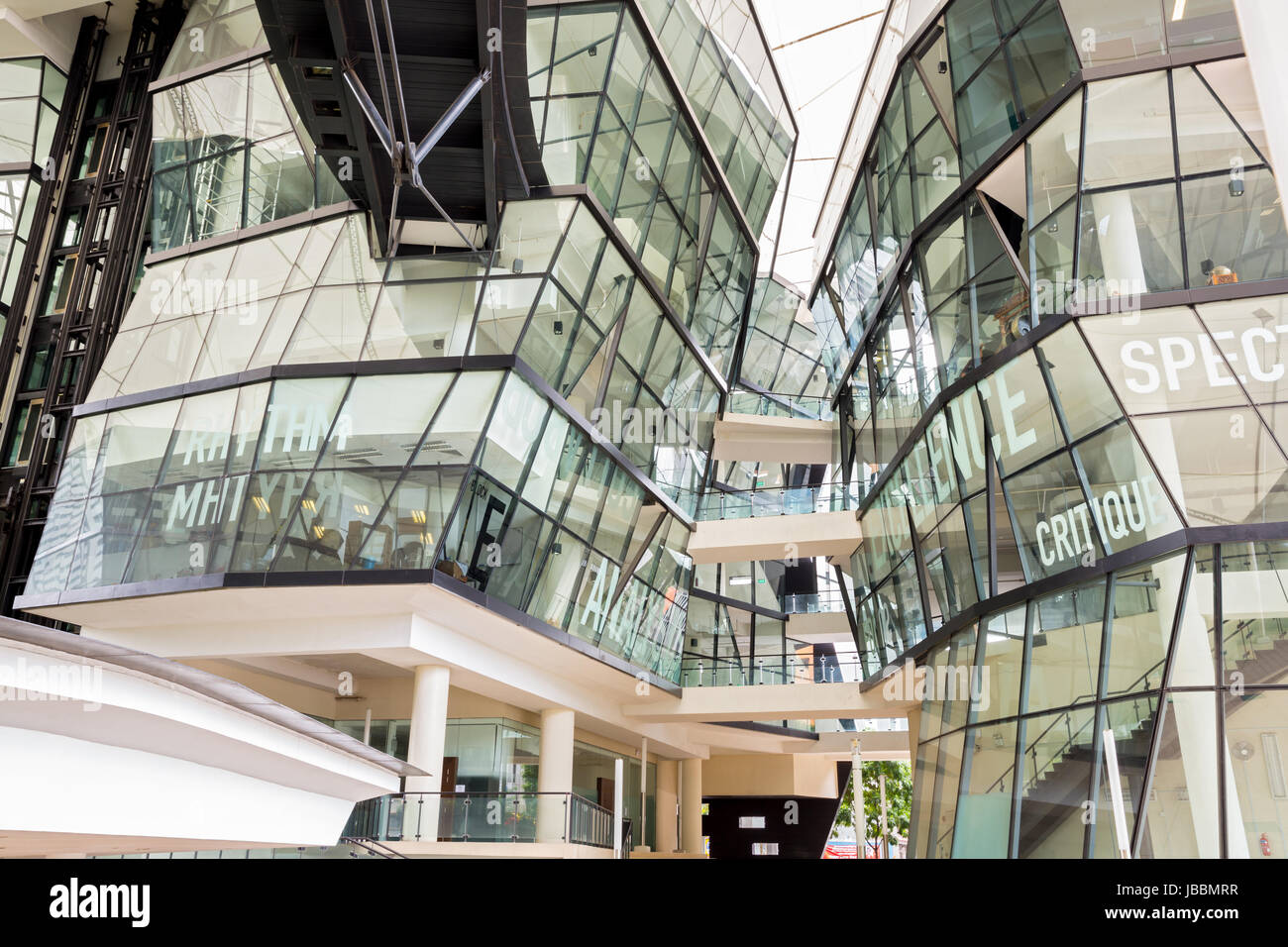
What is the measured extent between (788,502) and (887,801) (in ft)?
83.1

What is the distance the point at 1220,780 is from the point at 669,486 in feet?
53.4

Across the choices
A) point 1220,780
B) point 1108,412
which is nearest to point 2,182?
point 1108,412

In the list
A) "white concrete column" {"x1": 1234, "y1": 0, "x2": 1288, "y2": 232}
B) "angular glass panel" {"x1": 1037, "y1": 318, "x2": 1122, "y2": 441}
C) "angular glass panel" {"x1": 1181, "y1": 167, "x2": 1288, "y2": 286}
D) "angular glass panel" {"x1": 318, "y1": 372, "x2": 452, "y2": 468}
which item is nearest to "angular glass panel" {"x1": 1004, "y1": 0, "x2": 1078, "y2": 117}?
"angular glass panel" {"x1": 1181, "y1": 167, "x2": 1288, "y2": 286}

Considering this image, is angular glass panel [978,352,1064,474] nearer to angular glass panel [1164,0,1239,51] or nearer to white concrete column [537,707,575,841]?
angular glass panel [1164,0,1239,51]

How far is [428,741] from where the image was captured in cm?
1894

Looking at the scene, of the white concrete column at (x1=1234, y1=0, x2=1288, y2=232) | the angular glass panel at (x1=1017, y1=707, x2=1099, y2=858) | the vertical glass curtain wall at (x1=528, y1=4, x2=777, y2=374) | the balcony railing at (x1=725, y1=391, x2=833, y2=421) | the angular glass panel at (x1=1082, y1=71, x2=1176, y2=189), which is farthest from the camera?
the balcony railing at (x1=725, y1=391, x2=833, y2=421)

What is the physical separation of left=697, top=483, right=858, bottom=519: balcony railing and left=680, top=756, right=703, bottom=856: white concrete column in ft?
35.9

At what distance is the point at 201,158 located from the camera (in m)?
23.9

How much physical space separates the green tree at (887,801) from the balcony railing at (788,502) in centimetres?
2054

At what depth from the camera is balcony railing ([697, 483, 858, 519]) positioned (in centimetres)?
2745

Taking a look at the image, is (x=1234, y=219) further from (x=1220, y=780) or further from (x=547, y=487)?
(x=547, y=487)

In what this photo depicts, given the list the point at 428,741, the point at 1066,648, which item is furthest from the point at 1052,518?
the point at 428,741

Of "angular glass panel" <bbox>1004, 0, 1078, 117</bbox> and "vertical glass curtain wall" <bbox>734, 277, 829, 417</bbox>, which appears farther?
"vertical glass curtain wall" <bbox>734, 277, 829, 417</bbox>
